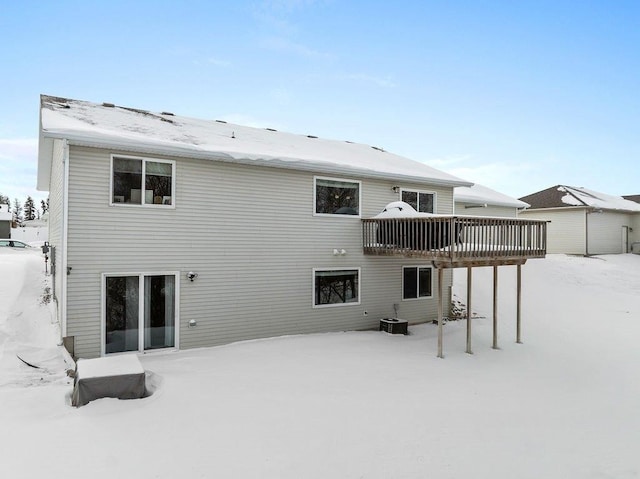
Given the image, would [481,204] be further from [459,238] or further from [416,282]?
[459,238]

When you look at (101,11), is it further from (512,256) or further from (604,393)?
(604,393)

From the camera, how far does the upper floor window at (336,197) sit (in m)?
10.3

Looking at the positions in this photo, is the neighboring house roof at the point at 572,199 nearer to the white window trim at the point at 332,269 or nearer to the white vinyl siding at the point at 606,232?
the white vinyl siding at the point at 606,232

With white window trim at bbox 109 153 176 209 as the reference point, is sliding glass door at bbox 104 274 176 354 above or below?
below

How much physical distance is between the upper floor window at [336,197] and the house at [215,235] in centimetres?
4

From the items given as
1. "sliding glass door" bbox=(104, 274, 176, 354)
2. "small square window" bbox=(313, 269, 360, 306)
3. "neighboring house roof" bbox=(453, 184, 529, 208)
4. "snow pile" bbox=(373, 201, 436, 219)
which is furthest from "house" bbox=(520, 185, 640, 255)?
"sliding glass door" bbox=(104, 274, 176, 354)

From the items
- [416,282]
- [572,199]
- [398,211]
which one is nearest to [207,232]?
[398,211]

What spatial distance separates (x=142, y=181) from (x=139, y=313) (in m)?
2.69

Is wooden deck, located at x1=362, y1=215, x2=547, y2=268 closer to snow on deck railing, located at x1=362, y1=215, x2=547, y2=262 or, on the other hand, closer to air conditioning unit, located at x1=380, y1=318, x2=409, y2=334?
snow on deck railing, located at x1=362, y1=215, x2=547, y2=262

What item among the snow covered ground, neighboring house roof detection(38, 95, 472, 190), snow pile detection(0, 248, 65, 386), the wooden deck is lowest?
the snow covered ground

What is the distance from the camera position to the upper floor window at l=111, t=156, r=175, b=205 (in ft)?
25.3

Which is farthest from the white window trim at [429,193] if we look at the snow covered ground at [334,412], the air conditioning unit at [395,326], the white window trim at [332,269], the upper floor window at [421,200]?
the snow covered ground at [334,412]

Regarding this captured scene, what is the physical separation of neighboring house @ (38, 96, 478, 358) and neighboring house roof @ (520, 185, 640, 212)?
15574 millimetres

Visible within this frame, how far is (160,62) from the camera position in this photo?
1549cm
